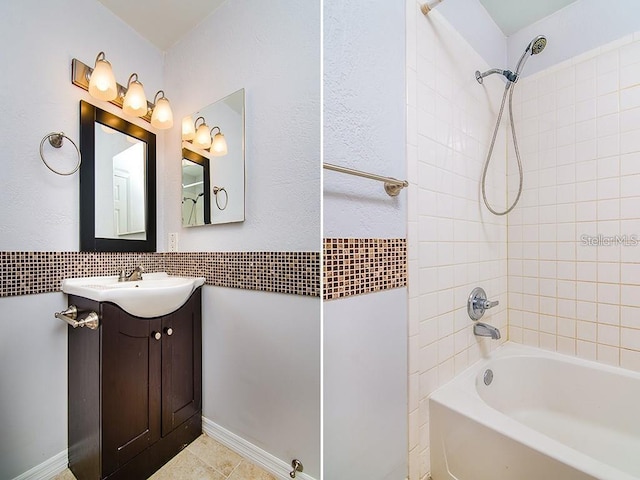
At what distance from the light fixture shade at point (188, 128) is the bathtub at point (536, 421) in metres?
1.10

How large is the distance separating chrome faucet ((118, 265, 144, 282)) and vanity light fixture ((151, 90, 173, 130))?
0.18 metres

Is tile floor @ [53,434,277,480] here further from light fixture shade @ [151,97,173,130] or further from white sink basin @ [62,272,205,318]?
light fixture shade @ [151,97,173,130]

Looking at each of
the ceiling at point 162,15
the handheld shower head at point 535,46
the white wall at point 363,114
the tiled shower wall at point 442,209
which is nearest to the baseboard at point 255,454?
the white wall at point 363,114

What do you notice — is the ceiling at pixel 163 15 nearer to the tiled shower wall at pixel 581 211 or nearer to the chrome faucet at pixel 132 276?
the chrome faucet at pixel 132 276

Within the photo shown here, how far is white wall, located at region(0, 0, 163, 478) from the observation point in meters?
0.26

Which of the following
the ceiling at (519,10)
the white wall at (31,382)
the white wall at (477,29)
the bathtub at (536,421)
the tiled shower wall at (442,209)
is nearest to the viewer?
the white wall at (31,382)

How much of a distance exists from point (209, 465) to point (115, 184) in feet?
1.14

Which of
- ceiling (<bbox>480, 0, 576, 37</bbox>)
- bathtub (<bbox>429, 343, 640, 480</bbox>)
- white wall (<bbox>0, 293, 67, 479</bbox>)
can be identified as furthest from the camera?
ceiling (<bbox>480, 0, 576, 37</bbox>)

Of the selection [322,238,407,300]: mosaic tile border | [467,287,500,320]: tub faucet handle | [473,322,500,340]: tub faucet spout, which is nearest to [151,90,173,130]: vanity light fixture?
[322,238,407,300]: mosaic tile border

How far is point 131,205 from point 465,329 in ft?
4.18

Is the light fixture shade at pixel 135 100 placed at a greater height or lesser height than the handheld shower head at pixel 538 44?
lesser

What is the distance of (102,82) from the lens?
1.07 ft

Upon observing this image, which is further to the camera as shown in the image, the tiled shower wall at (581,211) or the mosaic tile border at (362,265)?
the tiled shower wall at (581,211)

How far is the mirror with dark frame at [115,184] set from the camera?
0.30 m
